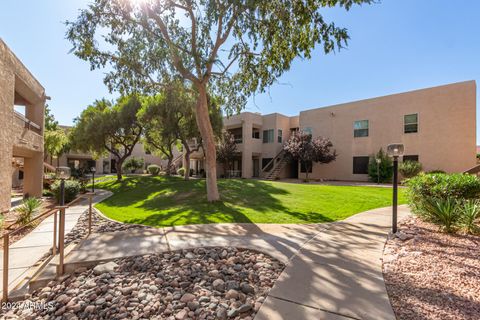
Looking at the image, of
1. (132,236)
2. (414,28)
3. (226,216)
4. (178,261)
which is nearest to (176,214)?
(226,216)

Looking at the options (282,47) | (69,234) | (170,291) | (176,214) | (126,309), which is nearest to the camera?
(126,309)

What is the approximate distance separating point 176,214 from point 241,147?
1733 cm

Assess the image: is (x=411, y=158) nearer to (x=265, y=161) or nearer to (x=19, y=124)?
(x=265, y=161)

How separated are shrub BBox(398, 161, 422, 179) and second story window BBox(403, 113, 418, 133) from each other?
264 centimetres

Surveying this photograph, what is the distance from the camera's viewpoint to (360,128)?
66.0 ft

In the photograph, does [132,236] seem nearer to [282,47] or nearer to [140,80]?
[140,80]

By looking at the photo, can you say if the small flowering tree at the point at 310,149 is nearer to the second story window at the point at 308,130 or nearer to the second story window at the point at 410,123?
the second story window at the point at 308,130

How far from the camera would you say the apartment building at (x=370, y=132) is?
15727 mm

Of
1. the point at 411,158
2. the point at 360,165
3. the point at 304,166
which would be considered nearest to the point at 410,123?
the point at 411,158

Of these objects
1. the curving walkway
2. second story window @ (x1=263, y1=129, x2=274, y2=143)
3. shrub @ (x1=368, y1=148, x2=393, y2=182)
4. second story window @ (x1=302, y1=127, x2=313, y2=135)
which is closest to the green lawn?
the curving walkway

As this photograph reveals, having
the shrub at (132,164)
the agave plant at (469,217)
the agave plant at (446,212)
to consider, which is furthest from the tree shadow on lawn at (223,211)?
the shrub at (132,164)

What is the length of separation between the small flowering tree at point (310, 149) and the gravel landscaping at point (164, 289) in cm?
1680

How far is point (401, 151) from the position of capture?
5594mm

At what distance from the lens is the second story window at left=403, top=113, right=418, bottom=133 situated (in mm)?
17469
